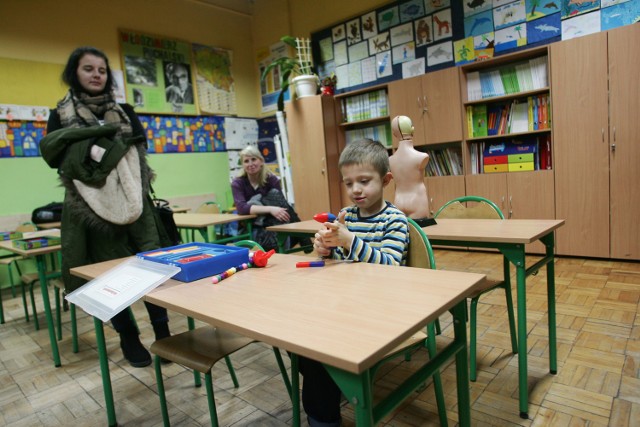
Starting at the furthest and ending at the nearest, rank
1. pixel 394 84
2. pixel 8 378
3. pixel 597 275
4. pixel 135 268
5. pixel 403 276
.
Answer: pixel 394 84 → pixel 597 275 → pixel 8 378 → pixel 135 268 → pixel 403 276

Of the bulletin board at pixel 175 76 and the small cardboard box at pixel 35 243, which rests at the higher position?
the bulletin board at pixel 175 76

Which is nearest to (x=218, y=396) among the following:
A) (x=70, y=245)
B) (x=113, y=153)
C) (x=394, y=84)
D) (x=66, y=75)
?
(x=70, y=245)

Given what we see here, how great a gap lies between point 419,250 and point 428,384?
69 cm

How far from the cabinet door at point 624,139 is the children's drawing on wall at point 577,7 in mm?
417

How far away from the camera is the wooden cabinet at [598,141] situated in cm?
296

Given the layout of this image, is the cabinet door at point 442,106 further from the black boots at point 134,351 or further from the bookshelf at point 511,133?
the black boots at point 134,351

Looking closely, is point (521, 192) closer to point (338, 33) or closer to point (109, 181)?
point (338, 33)

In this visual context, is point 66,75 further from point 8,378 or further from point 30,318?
point 30,318

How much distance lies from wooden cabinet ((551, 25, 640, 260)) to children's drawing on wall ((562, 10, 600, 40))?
0.96ft

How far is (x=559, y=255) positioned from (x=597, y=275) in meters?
0.55

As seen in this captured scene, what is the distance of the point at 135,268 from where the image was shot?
129 centimetres

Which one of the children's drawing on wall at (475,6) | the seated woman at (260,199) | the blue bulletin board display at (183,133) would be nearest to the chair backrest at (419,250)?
the seated woman at (260,199)

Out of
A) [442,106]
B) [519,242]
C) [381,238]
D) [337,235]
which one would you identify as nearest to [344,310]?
[337,235]

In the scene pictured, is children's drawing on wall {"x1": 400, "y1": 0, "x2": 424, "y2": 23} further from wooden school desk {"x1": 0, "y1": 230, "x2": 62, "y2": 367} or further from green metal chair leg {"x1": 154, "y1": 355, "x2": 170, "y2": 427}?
green metal chair leg {"x1": 154, "y1": 355, "x2": 170, "y2": 427}
